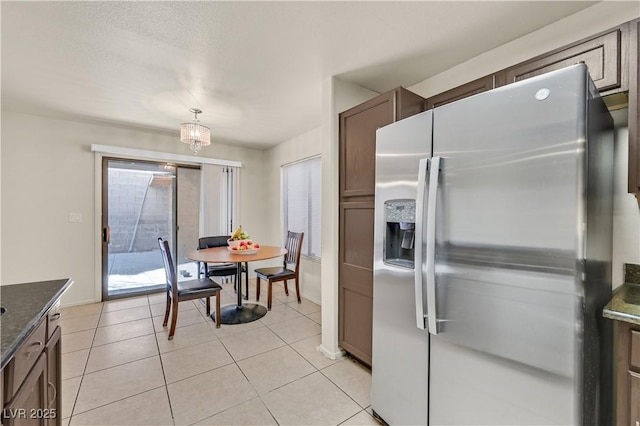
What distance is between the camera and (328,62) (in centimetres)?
214

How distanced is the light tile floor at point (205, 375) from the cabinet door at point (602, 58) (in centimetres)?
220

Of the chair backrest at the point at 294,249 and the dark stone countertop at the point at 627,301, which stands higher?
the dark stone countertop at the point at 627,301

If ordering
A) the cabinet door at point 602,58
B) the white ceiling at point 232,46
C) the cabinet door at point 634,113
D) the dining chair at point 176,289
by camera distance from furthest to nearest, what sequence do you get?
the dining chair at point 176,289 < the white ceiling at point 232,46 < the cabinet door at point 602,58 < the cabinet door at point 634,113

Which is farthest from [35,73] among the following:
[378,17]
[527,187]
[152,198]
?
[527,187]

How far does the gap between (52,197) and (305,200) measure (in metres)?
3.26

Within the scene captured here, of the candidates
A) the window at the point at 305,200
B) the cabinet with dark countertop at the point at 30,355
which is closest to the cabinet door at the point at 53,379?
the cabinet with dark countertop at the point at 30,355

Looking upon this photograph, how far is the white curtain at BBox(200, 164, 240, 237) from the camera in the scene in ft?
14.9

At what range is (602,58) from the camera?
51.4 inches

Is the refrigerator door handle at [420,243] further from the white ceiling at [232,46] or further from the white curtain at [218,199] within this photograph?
the white curtain at [218,199]

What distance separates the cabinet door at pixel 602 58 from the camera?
1.25m

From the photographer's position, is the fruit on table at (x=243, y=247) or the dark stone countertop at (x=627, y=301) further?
the fruit on table at (x=243, y=247)

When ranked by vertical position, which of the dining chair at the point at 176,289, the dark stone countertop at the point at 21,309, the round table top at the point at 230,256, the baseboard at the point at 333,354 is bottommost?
the baseboard at the point at 333,354

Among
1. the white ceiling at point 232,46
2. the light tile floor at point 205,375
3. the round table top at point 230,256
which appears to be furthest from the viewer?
the round table top at point 230,256

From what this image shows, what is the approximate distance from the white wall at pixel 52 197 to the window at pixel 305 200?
224cm
